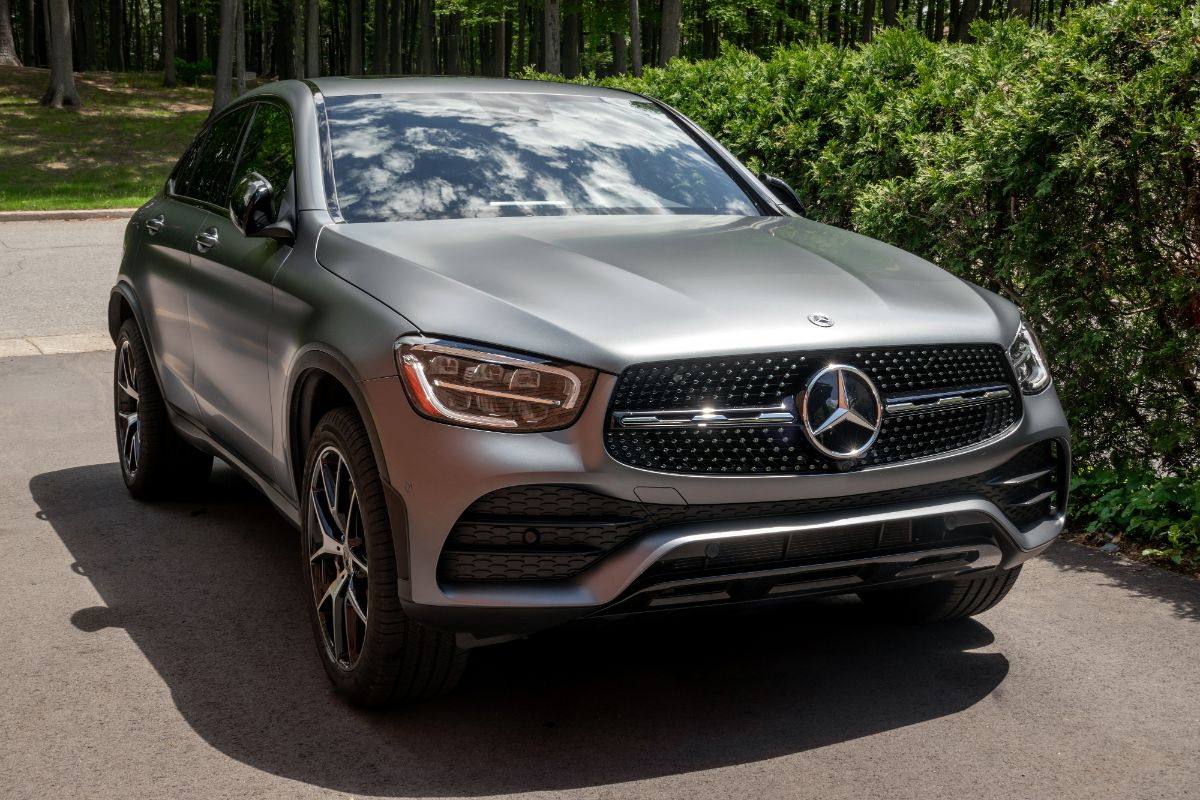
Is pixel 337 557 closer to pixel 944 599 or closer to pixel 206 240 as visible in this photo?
pixel 206 240

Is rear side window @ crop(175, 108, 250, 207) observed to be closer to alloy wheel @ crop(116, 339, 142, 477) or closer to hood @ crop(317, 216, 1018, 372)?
alloy wheel @ crop(116, 339, 142, 477)

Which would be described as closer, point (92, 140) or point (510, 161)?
point (510, 161)

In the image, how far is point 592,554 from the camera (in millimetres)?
3465

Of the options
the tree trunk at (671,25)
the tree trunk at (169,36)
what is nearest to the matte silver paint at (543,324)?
the tree trunk at (671,25)

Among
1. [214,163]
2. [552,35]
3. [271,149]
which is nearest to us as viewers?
[271,149]

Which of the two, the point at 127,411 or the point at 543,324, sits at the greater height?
the point at 543,324

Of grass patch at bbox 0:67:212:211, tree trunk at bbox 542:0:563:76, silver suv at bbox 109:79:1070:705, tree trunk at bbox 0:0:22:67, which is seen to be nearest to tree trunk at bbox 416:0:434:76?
grass patch at bbox 0:67:212:211

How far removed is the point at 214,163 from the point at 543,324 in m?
3.11

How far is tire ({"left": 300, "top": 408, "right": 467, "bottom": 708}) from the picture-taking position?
371 centimetres

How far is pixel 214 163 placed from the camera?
20.1 ft

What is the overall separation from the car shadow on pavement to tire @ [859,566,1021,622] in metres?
0.07

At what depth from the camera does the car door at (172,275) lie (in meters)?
5.68

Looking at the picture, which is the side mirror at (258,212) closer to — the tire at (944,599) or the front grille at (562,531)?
the front grille at (562,531)

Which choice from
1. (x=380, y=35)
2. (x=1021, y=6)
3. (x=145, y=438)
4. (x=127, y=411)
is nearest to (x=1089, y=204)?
(x=145, y=438)
